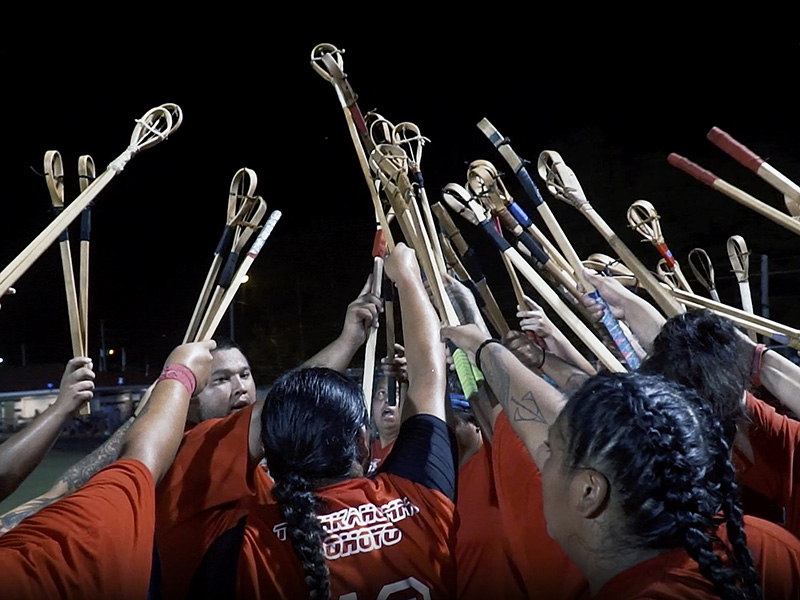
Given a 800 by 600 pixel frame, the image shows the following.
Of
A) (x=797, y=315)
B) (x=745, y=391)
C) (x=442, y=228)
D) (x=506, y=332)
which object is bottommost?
(x=797, y=315)

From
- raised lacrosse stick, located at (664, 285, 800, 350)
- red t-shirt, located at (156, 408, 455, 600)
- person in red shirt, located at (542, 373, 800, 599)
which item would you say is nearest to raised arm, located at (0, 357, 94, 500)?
red t-shirt, located at (156, 408, 455, 600)

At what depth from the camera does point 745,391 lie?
1.93 metres

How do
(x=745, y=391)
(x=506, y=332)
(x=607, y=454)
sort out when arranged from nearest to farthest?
(x=607, y=454), (x=745, y=391), (x=506, y=332)

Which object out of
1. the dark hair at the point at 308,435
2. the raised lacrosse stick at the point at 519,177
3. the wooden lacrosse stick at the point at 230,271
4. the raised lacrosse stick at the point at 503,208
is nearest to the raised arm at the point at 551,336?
the raised lacrosse stick at the point at 503,208

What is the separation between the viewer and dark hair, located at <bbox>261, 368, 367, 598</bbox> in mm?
1632

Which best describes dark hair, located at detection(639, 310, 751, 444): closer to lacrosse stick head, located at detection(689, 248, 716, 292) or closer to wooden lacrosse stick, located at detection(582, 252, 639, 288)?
wooden lacrosse stick, located at detection(582, 252, 639, 288)

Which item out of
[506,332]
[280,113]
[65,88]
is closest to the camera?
[506,332]

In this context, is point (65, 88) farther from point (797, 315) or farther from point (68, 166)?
point (797, 315)

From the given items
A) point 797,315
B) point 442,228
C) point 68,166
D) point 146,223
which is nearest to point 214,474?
point 442,228

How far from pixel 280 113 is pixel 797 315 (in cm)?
732

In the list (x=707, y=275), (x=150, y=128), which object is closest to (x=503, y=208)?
(x=150, y=128)

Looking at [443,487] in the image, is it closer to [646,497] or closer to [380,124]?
[646,497]

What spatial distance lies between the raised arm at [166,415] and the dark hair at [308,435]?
0.72 feet

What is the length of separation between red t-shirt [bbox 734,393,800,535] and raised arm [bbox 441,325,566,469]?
2.23 feet
